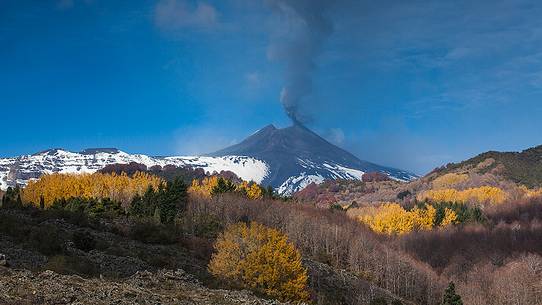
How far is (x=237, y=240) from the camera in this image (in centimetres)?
7750

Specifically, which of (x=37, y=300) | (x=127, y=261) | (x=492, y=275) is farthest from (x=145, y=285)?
(x=492, y=275)

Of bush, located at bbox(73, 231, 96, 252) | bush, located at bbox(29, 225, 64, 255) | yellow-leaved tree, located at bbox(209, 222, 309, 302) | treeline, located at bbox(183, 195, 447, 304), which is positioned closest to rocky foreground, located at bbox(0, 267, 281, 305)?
bush, located at bbox(29, 225, 64, 255)

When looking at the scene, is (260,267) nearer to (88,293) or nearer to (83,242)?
(83,242)

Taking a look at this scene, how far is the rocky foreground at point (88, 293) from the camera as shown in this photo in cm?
2570

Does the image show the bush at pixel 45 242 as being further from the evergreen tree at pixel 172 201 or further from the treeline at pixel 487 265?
the treeline at pixel 487 265

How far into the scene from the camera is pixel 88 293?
91.5 ft

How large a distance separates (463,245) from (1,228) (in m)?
165

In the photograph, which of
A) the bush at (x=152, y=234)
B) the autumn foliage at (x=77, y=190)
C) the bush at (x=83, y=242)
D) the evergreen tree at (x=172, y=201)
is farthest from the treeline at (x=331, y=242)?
the bush at (x=83, y=242)

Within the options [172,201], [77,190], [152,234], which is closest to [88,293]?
[152,234]

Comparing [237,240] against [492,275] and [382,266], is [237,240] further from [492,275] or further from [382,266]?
[492,275]

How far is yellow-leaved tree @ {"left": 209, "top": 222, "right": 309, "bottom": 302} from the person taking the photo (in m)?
70.9

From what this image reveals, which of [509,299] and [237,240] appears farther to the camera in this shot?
[509,299]

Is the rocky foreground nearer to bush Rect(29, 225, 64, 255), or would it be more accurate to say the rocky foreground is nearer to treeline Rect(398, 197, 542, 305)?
bush Rect(29, 225, 64, 255)

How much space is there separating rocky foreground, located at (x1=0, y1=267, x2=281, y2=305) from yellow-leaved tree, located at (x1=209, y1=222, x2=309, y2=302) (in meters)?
34.5
